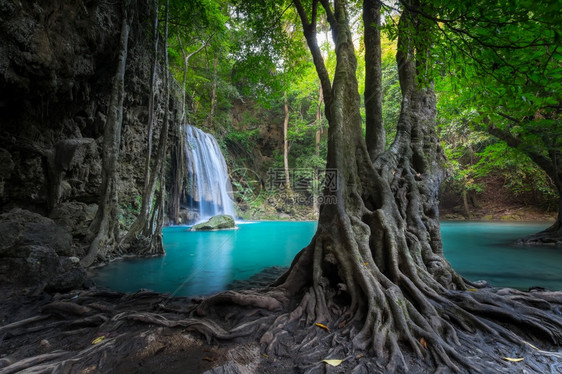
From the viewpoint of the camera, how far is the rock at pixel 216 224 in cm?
1220

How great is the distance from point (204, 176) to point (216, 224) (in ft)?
12.4

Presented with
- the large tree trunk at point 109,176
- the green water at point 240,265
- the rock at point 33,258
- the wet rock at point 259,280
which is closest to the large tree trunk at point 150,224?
the green water at point 240,265

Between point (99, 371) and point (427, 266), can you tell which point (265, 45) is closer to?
point (427, 266)

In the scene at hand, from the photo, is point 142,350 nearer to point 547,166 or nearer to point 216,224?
point 216,224

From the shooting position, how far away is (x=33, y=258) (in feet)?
11.6

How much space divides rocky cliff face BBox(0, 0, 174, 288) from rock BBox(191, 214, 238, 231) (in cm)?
564

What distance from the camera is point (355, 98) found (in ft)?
13.1

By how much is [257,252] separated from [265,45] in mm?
5759

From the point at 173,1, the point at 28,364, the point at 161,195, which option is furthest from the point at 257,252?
the point at 173,1

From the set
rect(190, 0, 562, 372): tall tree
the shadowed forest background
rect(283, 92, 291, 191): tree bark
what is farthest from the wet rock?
rect(283, 92, 291, 191): tree bark

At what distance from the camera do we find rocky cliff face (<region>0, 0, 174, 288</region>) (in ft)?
12.9

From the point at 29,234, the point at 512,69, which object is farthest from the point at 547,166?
the point at 29,234

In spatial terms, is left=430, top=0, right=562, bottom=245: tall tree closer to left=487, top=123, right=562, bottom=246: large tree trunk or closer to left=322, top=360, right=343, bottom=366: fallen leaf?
left=487, top=123, right=562, bottom=246: large tree trunk

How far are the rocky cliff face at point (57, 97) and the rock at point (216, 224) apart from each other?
5639 millimetres
